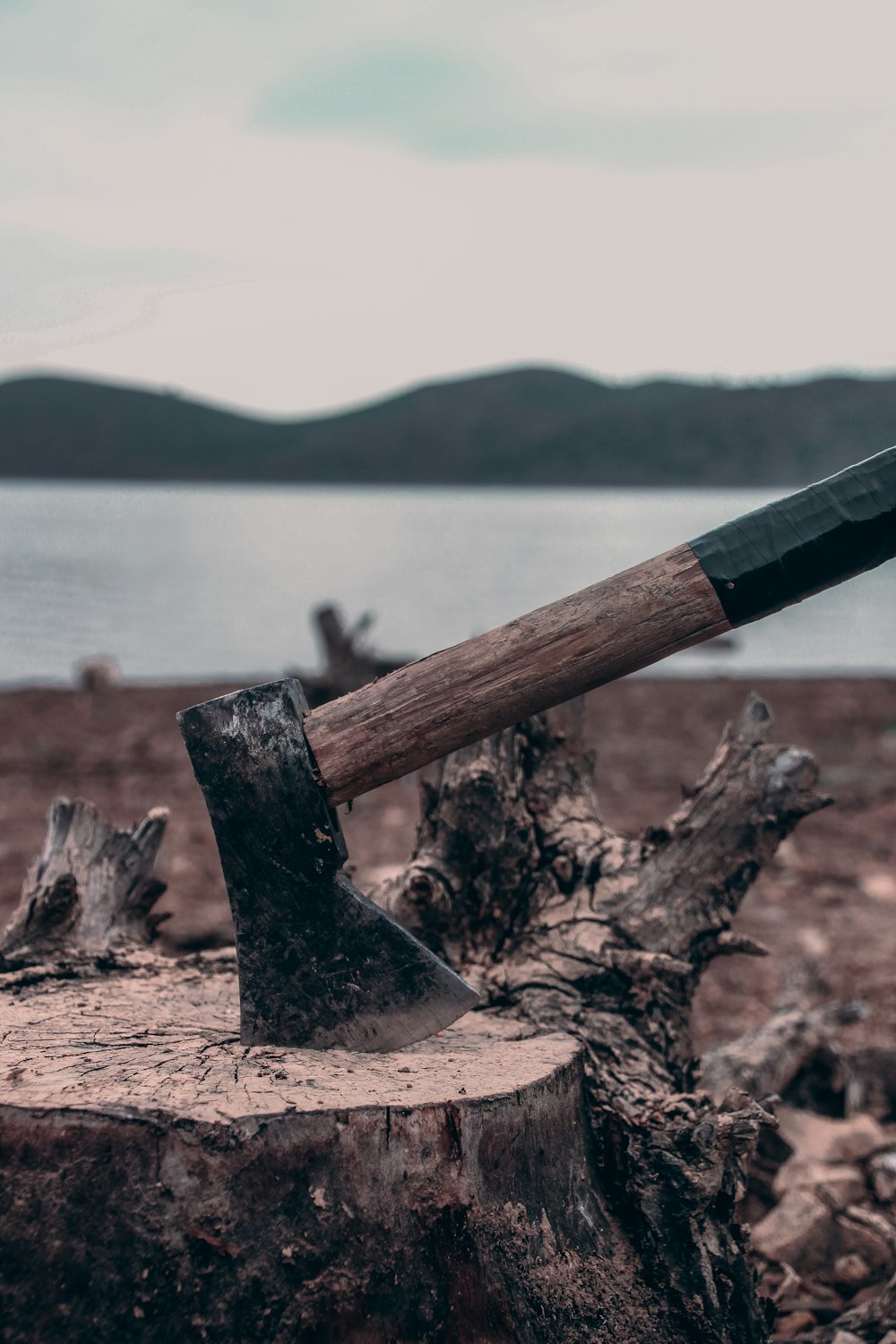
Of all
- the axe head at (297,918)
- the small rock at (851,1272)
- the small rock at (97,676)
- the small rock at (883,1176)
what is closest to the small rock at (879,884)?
the small rock at (883,1176)

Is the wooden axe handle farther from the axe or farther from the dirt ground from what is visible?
the dirt ground

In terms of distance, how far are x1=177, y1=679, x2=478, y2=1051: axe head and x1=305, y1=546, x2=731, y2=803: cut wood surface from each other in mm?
84

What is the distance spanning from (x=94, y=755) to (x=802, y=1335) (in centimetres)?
750

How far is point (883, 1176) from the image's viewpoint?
3.24m

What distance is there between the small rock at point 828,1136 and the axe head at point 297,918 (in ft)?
5.80

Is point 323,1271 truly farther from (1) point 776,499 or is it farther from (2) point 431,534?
(2) point 431,534

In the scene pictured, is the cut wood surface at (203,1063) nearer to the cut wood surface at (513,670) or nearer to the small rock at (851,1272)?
the cut wood surface at (513,670)

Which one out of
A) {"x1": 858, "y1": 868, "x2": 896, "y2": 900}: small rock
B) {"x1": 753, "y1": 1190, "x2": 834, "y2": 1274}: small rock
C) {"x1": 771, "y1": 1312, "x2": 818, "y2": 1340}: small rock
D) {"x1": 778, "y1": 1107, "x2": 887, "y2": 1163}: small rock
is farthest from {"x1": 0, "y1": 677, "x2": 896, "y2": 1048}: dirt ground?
{"x1": 771, "y1": 1312, "x2": 818, "y2": 1340}: small rock

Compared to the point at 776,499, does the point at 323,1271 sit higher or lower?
lower

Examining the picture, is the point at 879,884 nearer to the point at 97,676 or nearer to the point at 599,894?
the point at 599,894

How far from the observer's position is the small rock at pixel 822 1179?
3.11 metres

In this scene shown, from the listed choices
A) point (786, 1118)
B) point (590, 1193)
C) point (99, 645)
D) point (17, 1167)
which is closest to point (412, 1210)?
point (590, 1193)

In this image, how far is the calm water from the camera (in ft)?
56.5

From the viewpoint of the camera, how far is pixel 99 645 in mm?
17781
